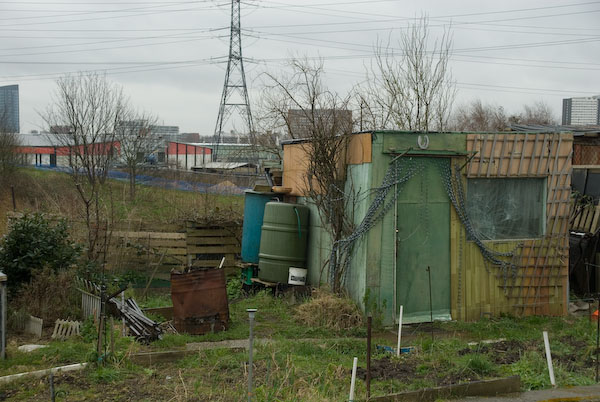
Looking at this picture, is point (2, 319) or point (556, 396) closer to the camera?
point (556, 396)

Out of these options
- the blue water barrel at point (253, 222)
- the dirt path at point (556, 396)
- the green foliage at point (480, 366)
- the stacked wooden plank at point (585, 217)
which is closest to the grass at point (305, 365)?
the green foliage at point (480, 366)

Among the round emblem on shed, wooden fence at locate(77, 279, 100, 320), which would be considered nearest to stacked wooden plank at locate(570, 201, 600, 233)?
the round emblem on shed

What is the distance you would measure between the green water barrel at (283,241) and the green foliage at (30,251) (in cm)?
365

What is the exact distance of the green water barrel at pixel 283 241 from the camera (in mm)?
12117

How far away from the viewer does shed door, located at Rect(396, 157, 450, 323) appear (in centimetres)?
1051

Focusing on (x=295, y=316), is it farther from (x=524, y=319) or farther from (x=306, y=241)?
(x=524, y=319)

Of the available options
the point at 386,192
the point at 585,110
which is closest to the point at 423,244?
the point at 386,192

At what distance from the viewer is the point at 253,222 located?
1316 cm

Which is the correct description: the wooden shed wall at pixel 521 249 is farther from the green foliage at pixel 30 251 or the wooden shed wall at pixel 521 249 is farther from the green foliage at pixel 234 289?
the green foliage at pixel 30 251

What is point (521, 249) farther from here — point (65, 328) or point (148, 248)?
point (148, 248)

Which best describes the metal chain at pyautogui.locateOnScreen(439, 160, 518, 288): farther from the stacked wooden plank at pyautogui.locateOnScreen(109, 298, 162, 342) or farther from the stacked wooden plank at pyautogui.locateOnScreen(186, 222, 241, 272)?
the stacked wooden plank at pyautogui.locateOnScreen(186, 222, 241, 272)

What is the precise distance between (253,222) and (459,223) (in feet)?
14.6

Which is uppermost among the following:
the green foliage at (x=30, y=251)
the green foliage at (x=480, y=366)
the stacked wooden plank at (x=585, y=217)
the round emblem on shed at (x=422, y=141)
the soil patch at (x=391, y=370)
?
the round emblem on shed at (x=422, y=141)

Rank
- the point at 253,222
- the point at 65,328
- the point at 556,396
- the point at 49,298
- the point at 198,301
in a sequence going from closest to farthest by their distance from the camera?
the point at 556,396
the point at 65,328
the point at 198,301
the point at 49,298
the point at 253,222
